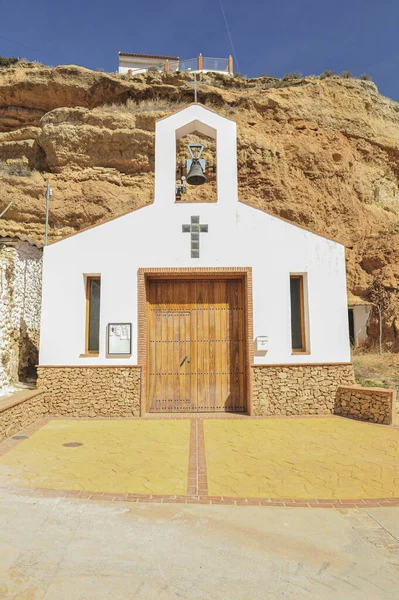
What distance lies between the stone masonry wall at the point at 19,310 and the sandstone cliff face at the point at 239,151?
6997 mm

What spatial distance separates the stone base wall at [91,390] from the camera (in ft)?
30.8

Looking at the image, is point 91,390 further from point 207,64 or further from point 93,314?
point 207,64

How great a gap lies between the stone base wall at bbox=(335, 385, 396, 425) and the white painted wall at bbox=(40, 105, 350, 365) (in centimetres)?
81

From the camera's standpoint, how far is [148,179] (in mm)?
19594

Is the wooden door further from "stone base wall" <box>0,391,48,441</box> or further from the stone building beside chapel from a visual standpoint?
"stone base wall" <box>0,391,48,441</box>

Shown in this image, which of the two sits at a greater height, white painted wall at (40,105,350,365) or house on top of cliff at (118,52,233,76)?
house on top of cliff at (118,52,233,76)

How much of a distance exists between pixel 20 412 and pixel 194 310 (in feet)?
14.5

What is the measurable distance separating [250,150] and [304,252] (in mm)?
12424

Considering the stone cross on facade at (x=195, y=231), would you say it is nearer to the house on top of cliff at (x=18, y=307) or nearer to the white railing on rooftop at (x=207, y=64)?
the house on top of cliff at (x=18, y=307)

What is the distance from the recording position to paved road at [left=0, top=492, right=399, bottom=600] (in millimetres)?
3031

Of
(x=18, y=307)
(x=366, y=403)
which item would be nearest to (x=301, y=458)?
(x=366, y=403)

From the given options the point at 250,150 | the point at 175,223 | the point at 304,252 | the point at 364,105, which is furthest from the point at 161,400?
the point at 364,105

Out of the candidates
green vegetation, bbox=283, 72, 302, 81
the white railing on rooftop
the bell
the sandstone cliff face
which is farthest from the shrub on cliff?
the bell

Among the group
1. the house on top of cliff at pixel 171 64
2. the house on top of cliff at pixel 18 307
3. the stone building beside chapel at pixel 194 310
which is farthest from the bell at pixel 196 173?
the house on top of cliff at pixel 171 64
